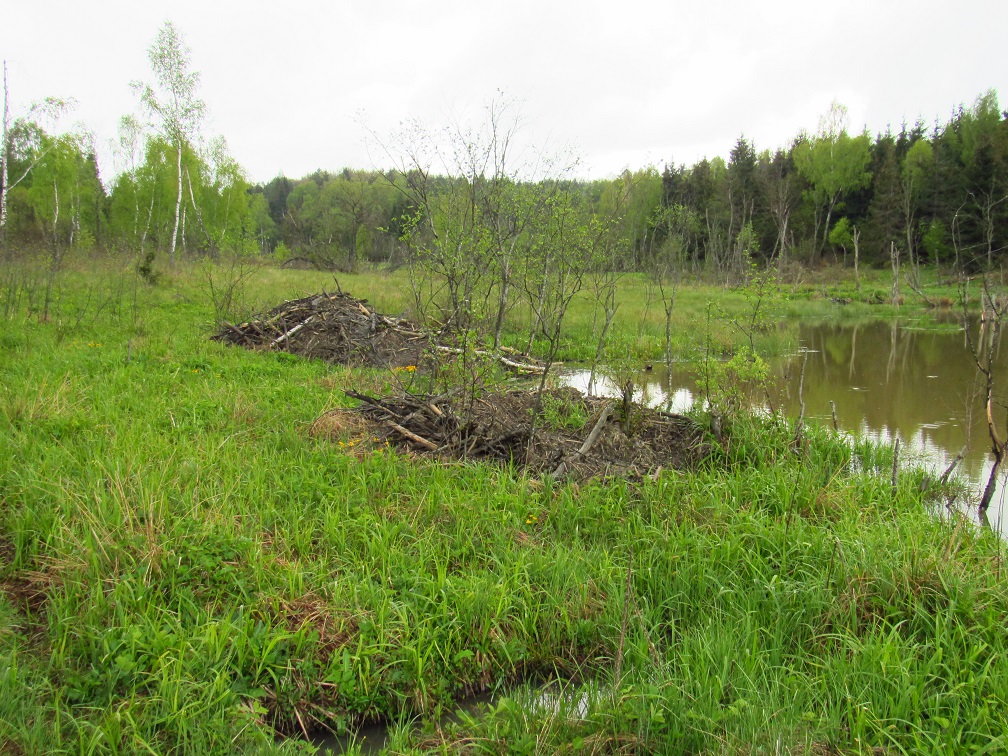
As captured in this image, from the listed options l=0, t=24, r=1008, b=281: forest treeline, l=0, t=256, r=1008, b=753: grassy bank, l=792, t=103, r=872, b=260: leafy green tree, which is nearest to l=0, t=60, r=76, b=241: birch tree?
l=0, t=24, r=1008, b=281: forest treeline

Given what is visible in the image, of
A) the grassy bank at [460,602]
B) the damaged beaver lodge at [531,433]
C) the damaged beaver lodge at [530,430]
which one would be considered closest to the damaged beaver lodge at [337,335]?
the damaged beaver lodge at [530,430]

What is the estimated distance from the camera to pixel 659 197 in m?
48.3

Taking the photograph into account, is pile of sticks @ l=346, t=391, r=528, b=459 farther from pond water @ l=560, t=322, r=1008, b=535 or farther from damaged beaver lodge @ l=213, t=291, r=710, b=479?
pond water @ l=560, t=322, r=1008, b=535

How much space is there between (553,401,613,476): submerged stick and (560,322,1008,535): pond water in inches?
48.1

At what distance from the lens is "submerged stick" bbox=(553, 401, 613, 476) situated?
17.7ft

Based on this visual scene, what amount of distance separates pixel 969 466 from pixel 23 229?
3189 centimetres

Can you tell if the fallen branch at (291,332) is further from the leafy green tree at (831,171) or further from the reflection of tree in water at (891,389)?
the leafy green tree at (831,171)

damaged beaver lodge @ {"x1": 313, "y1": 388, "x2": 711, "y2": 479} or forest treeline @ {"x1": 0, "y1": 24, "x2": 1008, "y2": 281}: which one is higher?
forest treeline @ {"x1": 0, "y1": 24, "x2": 1008, "y2": 281}

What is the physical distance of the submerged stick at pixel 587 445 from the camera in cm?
538

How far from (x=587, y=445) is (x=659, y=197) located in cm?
4656

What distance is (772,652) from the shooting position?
10.2 feet

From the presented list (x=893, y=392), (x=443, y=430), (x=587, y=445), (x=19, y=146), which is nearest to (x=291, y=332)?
(x=443, y=430)

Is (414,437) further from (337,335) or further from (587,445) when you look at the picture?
(337,335)

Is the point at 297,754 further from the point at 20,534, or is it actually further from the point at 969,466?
the point at 969,466
